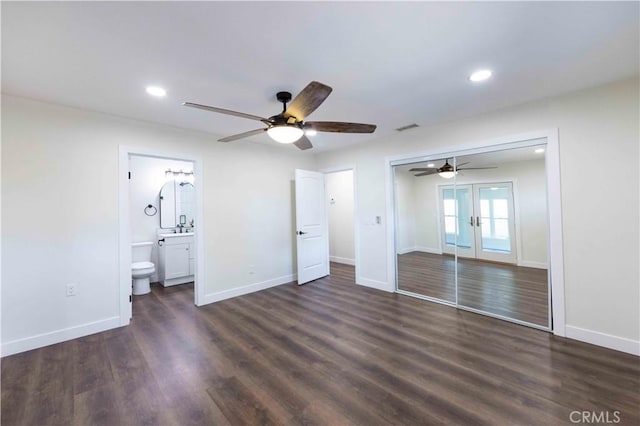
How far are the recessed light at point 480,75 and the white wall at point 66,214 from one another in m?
3.44

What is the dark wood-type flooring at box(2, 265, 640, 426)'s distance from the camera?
1.79 metres

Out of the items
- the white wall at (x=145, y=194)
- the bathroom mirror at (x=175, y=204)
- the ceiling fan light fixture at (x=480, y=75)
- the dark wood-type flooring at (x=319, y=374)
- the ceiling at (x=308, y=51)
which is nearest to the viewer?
the ceiling at (x=308, y=51)

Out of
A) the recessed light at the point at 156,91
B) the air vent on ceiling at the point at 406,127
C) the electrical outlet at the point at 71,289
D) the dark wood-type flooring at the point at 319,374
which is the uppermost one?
the air vent on ceiling at the point at 406,127

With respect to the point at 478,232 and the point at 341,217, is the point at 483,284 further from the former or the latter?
the point at 341,217

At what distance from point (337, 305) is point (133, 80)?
3488 mm

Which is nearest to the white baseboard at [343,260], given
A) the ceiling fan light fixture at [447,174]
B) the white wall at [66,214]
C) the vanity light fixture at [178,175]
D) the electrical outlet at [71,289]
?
the ceiling fan light fixture at [447,174]

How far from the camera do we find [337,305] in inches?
149

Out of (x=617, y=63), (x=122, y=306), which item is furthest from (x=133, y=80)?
(x=617, y=63)

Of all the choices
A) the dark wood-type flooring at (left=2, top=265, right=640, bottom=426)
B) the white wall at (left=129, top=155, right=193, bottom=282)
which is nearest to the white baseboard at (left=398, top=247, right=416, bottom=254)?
the dark wood-type flooring at (left=2, top=265, right=640, bottom=426)

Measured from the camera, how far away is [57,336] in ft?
9.30

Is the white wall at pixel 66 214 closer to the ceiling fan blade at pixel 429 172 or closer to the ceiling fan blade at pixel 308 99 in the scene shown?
the ceiling fan blade at pixel 308 99

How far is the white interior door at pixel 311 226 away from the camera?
487 cm

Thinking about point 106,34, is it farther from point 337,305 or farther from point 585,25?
point 337,305

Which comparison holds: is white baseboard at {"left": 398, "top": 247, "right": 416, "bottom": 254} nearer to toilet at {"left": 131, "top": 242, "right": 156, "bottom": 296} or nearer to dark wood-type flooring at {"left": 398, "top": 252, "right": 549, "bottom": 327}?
dark wood-type flooring at {"left": 398, "top": 252, "right": 549, "bottom": 327}
